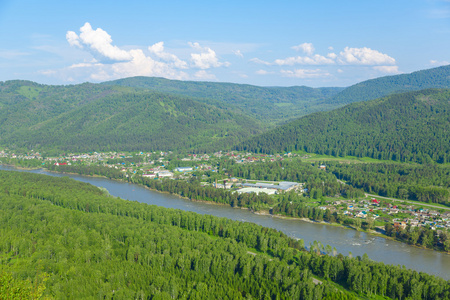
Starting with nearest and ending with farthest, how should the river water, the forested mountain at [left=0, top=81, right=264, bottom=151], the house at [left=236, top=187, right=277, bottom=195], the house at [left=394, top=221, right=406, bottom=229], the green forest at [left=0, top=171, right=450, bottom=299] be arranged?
the green forest at [left=0, top=171, right=450, bottom=299] → the river water → the house at [left=394, top=221, right=406, bottom=229] → the house at [left=236, top=187, right=277, bottom=195] → the forested mountain at [left=0, top=81, right=264, bottom=151]

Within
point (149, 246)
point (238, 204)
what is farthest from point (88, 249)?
point (238, 204)

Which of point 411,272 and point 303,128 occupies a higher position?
point 303,128

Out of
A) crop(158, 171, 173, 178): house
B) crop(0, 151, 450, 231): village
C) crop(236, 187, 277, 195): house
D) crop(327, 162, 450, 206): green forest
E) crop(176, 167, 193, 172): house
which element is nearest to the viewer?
crop(0, 151, 450, 231): village

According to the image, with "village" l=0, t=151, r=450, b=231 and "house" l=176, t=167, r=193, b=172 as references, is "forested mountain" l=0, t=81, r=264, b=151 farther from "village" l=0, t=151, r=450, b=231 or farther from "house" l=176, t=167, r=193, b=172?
"house" l=176, t=167, r=193, b=172

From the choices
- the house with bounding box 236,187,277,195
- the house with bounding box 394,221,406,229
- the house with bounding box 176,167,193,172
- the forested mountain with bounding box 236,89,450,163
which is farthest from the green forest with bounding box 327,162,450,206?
the house with bounding box 176,167,193,172

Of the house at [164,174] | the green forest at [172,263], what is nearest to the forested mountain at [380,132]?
the house at [164,174]

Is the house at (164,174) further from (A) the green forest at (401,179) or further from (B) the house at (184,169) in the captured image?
(A) the green forest at (401,179)

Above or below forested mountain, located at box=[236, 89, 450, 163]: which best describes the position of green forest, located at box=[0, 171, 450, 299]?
below

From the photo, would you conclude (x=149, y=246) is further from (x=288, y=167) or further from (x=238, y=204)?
(x=288, y=167)
